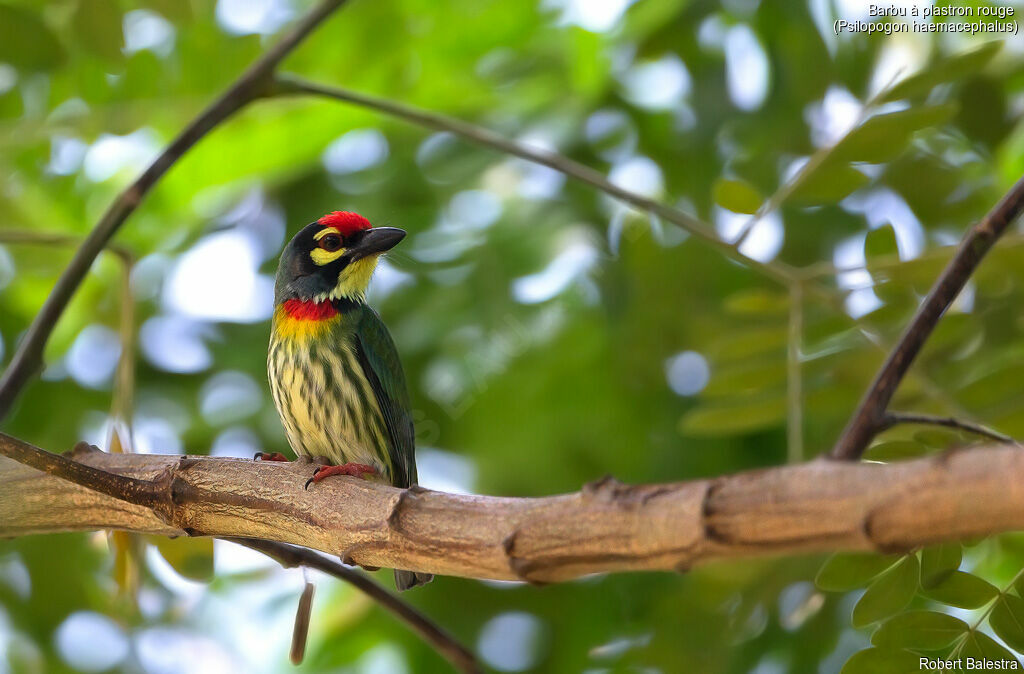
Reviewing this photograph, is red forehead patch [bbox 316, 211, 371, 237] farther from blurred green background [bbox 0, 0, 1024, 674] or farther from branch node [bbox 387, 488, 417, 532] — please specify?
branch node [bbox 387, 488, 417, 532]

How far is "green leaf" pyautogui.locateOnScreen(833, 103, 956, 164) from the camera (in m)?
2.31

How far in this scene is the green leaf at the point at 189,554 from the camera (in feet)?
7.89

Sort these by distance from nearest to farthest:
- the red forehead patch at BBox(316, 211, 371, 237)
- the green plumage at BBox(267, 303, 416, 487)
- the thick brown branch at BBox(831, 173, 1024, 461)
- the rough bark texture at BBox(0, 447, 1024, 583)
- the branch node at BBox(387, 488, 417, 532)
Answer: the rough bark texture at BBox(0, 447, 1024, 583) < the thick brown branch at BBox(831, 173, 1024, 461) < the branch node at BBox(387, 488, 417, 532) < the green plumage at BBox(267, 303, 416, 487) < the red forehead patch at BBox(316, 211, 371, 237)

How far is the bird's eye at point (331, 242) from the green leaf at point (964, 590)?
6.74ft

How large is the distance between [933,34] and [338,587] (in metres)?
2.88

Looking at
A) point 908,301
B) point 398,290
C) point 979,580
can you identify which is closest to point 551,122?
point 398,290

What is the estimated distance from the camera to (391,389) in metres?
3.19

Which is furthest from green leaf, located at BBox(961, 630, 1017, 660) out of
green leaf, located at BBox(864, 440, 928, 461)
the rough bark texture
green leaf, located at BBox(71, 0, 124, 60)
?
green leaf, located at BBox(71, 0, 124, 60)

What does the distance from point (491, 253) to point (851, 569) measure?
2010mm

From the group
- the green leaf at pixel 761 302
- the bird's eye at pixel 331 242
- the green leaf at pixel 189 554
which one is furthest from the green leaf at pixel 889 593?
the bird's eye at pixel 331 242

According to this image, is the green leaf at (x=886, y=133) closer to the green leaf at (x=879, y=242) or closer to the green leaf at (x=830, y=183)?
the green leaf at (x=830, y=183)

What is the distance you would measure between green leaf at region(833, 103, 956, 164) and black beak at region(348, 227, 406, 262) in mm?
1342

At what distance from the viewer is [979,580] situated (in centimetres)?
190

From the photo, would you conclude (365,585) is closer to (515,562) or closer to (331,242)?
(515,562)
